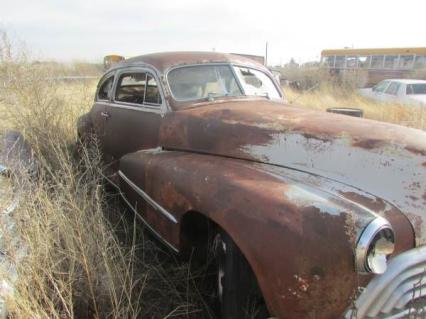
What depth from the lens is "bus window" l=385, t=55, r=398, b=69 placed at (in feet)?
54.7

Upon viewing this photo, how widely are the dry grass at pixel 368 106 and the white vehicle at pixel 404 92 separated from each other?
15.4 inches

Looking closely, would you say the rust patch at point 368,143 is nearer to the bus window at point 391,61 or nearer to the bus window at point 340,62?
the bus window at point 391,61

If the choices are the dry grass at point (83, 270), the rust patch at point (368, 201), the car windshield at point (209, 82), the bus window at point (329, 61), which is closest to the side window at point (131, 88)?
the car windshield at point (209, 82)

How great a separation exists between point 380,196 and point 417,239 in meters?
0.27

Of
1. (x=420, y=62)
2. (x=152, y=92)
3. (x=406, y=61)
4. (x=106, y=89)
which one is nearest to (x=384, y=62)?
(x=406, y=61)

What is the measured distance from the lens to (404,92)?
1094 centimetres

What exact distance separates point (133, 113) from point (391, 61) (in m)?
15.8

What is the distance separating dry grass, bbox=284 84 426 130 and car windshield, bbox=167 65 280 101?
6.03 feet

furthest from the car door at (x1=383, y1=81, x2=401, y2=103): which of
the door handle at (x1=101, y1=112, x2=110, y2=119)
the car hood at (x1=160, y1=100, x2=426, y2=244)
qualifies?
the car hood at (x1=160, y1=100, x2=426, y2=244)

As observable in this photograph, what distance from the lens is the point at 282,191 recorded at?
212 centimetres

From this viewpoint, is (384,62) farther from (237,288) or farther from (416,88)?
(237,288)

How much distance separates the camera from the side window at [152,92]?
144 inches

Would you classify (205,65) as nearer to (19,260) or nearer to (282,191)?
(282,191)

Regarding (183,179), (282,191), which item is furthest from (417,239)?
(183,179)
